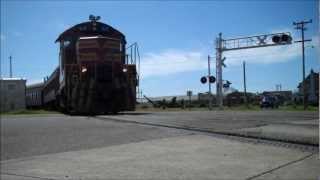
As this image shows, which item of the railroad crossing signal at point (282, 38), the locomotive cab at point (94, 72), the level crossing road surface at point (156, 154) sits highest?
the railroad crossing signal at point (282, 38)

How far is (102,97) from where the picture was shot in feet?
82.8

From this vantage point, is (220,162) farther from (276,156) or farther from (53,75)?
(53,75)

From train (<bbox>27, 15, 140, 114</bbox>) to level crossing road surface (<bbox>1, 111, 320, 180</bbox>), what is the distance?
9.82 m

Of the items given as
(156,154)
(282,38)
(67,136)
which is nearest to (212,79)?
(282,38)

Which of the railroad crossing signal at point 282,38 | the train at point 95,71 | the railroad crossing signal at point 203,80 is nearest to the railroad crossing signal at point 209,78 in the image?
the railroad crossing signal at point 203,80

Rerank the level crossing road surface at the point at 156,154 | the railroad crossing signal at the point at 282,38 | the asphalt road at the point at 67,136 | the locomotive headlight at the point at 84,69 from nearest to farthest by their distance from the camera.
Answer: the level crossing road surface at the point at 156,154 → the asphalt road at the point at 67,136 → the locomotive headlight at the point at 84,69 → the railroad crossing signal at the point at 282,38

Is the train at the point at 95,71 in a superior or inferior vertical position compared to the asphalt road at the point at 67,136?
superior

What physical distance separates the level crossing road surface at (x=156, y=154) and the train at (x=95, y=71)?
32.2 feet

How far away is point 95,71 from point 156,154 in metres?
15.5

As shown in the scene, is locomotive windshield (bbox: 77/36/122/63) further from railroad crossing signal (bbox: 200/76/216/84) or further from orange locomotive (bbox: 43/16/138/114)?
railroad crossing signal (bbox: 200/76/216/84)

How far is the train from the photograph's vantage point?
25125 millimetres

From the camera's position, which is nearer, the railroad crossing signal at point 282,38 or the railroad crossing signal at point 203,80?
the railroad crossing signal at point 282,38

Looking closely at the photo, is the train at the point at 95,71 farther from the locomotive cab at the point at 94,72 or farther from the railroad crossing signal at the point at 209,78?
the railroad crossing signal at the point at 209,78

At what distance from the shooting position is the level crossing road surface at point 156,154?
840 cm
